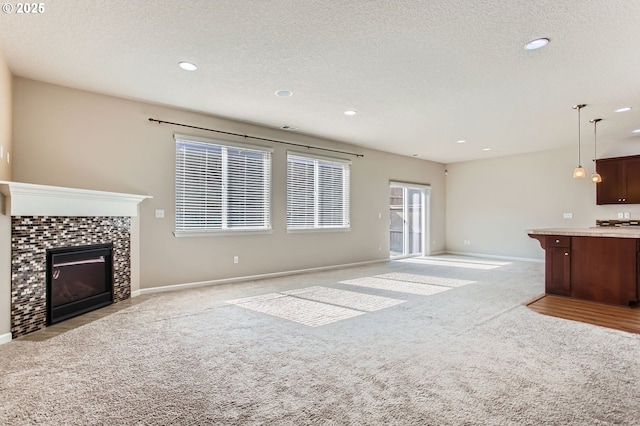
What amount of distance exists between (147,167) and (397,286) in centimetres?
421

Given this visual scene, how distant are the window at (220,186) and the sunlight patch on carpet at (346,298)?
1629 mm

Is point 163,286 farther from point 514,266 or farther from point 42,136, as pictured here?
point 514,266

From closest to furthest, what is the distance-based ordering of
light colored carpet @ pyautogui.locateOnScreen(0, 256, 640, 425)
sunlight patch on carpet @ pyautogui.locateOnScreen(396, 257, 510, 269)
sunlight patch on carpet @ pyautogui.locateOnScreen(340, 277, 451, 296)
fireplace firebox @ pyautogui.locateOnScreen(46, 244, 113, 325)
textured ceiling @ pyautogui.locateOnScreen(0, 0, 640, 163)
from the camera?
light colored carpet @ pyautogui.locateOnScreen(0, 256, 640, 425), textured ceiling @ pyautogui.locateOnScreen(0, 0, 640, 163), fireplace firebox @ pyautogui.locateOnScreen(46, 244, 113, 325), sunlight patch on carpet @ pyautogui.locateOnScreen(340, 277, 451, 296), sunlight patch on carpet @ pyautogui.locateOnScreen(396, 257, 510, 269)

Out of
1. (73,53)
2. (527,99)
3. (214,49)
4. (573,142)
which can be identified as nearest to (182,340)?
(214,49)

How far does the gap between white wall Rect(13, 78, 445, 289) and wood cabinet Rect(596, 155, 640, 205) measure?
5.61 metres

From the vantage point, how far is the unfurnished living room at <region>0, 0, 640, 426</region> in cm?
223

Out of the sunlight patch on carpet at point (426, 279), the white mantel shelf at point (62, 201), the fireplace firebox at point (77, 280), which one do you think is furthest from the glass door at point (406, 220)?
the fireplace firebox at point (77, 280)

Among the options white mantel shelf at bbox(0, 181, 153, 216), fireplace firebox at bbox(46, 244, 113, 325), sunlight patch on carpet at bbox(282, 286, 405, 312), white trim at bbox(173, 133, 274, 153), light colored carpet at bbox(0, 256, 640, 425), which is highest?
white trim at bbox(173, 133, 274, 153)

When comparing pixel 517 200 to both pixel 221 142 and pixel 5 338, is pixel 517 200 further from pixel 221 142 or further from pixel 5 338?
pixel 5 338

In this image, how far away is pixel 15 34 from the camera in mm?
3039

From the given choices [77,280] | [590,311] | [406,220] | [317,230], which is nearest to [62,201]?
[77,280]

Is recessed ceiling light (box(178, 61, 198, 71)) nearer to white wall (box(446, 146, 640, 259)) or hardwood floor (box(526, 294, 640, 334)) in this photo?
hardwood floor (box(526, 294, 640, 334))

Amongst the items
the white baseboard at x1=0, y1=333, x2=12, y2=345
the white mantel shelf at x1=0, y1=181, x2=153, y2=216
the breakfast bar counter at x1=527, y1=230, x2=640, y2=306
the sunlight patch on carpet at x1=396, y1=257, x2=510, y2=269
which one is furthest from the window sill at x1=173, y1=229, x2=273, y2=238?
the breakfast bar counter at x1=527, y1=230, x2=640, y2=306

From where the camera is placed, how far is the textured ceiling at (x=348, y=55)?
2674mm
